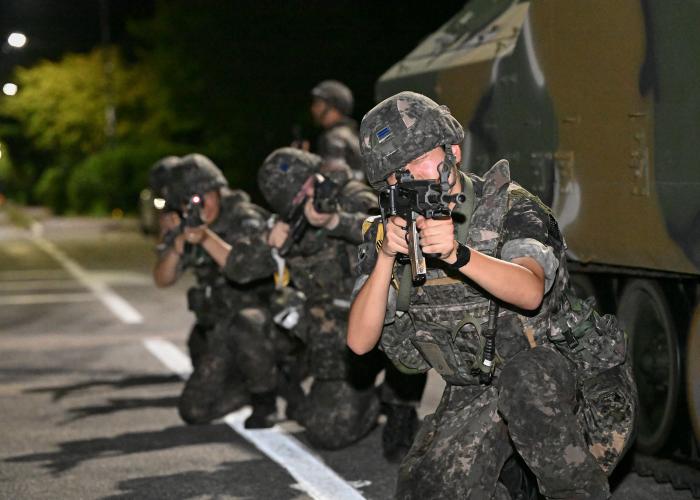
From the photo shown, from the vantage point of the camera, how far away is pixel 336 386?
7.57 metres

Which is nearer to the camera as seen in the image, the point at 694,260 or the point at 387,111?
the point at 387,111

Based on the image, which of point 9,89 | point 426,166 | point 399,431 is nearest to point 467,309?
point 426,166

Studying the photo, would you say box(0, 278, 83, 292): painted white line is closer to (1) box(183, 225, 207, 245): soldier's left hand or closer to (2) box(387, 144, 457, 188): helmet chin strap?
(1) box(183, 225, 207, 245): soldier's left hand

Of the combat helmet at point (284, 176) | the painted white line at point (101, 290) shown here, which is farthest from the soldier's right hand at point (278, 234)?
the painted white line at point (101, 290)

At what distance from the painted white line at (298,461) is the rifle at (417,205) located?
2.15 m

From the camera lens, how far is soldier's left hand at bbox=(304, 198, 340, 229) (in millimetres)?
7156

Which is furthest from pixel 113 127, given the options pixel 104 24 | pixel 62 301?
pixel 62 301

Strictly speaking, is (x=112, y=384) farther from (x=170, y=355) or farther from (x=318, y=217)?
(x=318, y=217)

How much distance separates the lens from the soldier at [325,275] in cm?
729

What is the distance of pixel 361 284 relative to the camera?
490 cm

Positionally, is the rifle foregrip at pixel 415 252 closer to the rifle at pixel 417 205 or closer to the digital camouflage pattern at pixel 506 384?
the rifle at pixel 417 205

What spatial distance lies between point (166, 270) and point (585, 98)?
2.93m

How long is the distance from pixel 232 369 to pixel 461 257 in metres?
4.22

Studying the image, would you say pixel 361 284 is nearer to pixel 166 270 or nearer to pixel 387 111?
pixel 387 111
